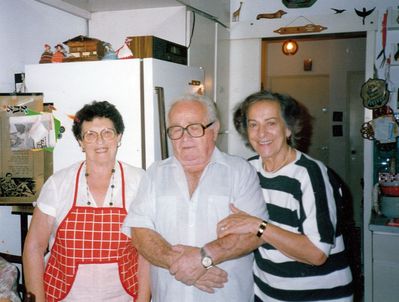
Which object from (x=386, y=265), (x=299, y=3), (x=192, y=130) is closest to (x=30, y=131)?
(x=192, y=130)

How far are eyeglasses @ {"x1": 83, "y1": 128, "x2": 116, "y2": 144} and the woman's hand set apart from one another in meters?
0.61

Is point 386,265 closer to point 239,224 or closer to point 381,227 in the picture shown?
point 381,227

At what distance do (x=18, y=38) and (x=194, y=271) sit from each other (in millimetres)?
1704

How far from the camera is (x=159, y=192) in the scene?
60.0 inches

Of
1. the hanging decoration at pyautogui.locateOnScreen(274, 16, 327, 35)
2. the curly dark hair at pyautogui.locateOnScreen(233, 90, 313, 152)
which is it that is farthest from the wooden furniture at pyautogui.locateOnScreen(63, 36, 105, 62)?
the hanging decoration at pyautogui.locateOnScreen(274, 16, 327, 35)

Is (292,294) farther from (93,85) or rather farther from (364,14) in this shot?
(364,14)

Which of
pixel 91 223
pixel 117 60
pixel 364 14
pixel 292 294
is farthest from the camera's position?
pixel 364 14

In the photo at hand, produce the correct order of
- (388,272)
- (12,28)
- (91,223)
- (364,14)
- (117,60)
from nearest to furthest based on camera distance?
(91,223) < (117,60) < (12,28) < (388,272) < (364,14)

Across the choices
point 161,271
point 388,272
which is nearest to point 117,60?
point 161,271

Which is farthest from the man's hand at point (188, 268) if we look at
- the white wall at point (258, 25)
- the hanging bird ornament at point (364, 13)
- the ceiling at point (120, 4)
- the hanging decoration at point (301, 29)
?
the hanging bird ornament at point (364, 13)

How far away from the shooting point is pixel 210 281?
144 centimetres

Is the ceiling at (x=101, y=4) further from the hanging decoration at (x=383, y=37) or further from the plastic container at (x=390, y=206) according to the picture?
the plastic container at (x=390, y=206)

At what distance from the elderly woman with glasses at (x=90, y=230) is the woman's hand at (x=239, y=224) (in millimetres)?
435

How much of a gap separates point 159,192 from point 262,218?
387 mm
